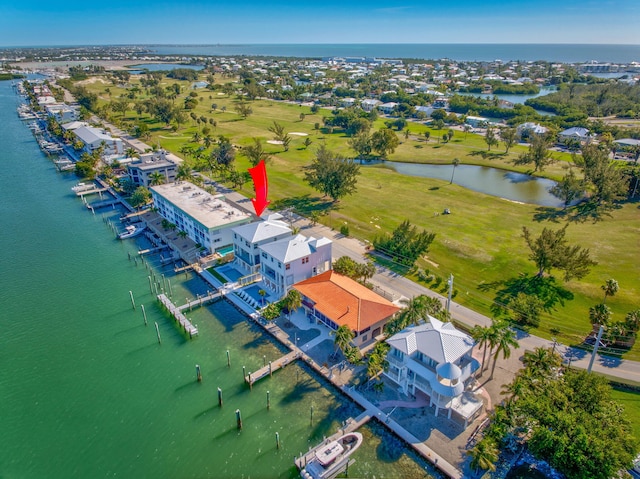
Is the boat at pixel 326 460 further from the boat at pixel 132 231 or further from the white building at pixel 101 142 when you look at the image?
the white building at pixel 101 142

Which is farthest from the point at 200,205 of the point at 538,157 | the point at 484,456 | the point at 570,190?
the point at 538,157

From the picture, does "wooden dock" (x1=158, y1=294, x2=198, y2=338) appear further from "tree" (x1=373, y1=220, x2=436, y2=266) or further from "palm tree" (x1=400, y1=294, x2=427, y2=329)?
"tree" (x1=373, y1=220, x2=436, y2=266)

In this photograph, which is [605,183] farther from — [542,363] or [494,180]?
[542,363]

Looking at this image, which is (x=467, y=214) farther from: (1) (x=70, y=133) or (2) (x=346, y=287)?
(1) (x=70, y=133)

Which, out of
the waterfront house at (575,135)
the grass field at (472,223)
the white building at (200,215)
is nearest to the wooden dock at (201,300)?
the white building at (200,215)

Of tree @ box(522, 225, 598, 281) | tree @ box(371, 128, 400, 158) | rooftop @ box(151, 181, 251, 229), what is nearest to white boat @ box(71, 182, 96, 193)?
rooftop @ box(151, 181, 251, 229)

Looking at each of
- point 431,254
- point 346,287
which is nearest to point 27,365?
point 346,287
